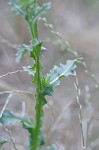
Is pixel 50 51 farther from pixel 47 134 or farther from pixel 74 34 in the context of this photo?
pixel 47 134

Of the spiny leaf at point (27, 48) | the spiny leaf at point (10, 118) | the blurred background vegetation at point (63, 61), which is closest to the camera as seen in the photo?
the spiny leaf at point (27, 48)

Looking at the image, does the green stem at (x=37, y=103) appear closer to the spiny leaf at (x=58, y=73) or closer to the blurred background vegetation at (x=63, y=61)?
the spiny leaf at (x=58, y=73)

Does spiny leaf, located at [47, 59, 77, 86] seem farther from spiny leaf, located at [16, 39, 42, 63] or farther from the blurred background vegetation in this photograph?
the blurred background vegetation

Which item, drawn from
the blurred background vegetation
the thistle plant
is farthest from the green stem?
the blurred background vegetation

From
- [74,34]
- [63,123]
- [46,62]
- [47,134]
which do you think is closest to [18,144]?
[47,134]

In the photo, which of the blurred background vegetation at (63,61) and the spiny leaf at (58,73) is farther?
the blurred background vegetation at (63,61)

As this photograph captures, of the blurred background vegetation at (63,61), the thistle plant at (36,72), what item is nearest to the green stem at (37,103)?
the thistle plant at (36,72)
